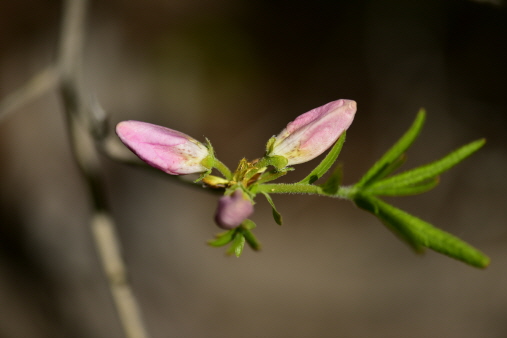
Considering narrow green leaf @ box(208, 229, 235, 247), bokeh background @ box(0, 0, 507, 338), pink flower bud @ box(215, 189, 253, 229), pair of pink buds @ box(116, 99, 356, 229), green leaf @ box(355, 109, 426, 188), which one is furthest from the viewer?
bokeh background @ box(0, 0, 507, 338)

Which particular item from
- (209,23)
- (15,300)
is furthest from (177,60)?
(15,300)

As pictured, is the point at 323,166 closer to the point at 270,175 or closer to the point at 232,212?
the point at 270,175

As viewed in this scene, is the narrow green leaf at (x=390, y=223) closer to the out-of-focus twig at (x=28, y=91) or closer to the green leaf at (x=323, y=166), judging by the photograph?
the green leaf at (x=323, y=166)

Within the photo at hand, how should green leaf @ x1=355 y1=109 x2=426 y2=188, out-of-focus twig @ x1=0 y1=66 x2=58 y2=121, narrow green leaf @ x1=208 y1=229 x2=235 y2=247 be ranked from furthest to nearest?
out-of-focus twig @ x1=0 y1=66 x2=58 y2=121 < green leaf @ x1=355 y1=109 x2=426 y2=188 < narrow green leaf @ x1=208 y1=229 x2=235 y2=247

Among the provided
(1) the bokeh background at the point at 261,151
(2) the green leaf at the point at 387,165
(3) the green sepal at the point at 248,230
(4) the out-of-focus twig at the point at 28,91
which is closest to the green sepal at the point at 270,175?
(3) the green sepal at the point at 248,230

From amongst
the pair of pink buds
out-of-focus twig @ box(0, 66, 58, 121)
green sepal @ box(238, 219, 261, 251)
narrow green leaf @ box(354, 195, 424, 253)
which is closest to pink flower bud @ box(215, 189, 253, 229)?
the pair of pink buds

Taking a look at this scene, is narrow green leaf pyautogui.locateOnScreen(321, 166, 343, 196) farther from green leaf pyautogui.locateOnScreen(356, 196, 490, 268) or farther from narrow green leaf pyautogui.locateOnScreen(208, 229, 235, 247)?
narrow green leaf pyautogui.locateOnScreen(208, 229, 235, 247)
